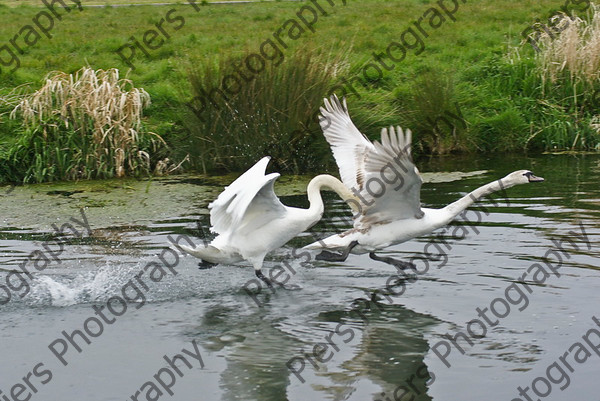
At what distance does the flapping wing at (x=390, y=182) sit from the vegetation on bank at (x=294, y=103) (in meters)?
4.51

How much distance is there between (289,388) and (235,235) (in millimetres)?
2579

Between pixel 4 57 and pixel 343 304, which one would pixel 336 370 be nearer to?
pixel 343 304

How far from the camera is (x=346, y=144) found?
31.3 ft

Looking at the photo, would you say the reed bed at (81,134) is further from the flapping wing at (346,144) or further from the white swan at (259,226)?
the white swan at (259,226)

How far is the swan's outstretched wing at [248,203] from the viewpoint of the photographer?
25.0ft

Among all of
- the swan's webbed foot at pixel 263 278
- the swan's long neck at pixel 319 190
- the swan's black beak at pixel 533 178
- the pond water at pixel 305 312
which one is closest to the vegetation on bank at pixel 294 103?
the pond water at pixel 305 312

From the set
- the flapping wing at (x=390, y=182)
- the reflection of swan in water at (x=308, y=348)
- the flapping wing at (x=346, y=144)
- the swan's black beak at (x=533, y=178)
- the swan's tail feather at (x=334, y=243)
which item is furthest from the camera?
the flapping wing at (x=346, y=144)

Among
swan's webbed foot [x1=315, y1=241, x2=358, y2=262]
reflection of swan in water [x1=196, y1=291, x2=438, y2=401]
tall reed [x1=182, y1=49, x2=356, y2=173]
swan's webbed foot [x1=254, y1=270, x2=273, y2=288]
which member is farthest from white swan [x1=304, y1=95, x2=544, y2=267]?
tall reed [x1=182, y1=49, x2=356, y2=173]

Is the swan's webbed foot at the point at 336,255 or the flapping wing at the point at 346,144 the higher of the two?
the flapping wing at the point at 346,144

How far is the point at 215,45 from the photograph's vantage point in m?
19.6

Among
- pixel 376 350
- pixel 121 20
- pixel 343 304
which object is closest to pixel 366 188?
pixel 343 304

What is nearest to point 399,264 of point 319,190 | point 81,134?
point 319,190

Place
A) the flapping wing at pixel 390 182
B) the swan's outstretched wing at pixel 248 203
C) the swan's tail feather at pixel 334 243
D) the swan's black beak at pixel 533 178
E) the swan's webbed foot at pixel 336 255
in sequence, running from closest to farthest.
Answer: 1. the flapping wing at pixel 390 182
2. the swan's outstretched wing at pixel 248 203
3. the swan's webbed foot at pixel 336 255
4. the swan's black beak at pixel 533 178
5. the swan's tail feather at pixel 334 243

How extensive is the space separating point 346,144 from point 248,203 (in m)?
2.36
